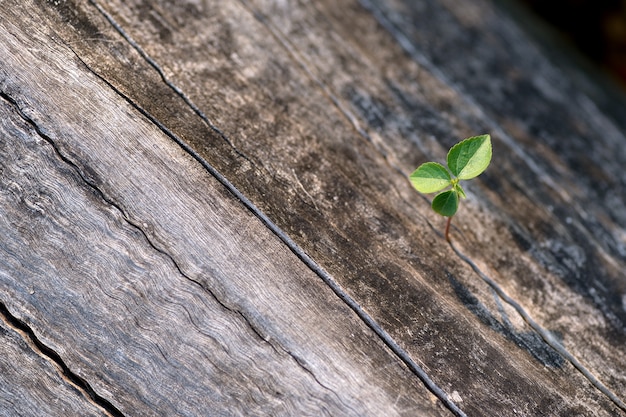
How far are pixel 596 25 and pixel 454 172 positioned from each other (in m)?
3.25

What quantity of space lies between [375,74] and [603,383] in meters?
1.17

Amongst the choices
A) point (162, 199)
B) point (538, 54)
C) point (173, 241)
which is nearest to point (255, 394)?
point (173, 241)

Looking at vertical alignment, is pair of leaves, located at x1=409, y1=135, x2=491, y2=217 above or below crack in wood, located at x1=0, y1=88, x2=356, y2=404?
above

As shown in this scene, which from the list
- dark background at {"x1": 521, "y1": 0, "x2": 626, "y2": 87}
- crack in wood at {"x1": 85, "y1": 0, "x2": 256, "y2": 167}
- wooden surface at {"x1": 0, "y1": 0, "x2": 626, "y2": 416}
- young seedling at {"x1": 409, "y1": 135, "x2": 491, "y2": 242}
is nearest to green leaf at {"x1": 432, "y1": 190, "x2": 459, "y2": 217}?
young seedling at {"x1": 409, "y1": 135, "x2": 491, "y2": 242}

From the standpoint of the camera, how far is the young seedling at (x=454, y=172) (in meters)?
1.34

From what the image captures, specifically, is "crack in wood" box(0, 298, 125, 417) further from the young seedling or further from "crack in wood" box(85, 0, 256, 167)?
the young seedling

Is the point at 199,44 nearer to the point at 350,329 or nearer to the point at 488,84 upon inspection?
the point at 350,329

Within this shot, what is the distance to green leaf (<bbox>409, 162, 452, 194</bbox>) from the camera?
1343 mm

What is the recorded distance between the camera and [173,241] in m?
A: 1.20

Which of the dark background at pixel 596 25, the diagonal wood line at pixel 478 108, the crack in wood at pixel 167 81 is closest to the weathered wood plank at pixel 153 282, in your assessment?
the crack in wood at pixel 167 81

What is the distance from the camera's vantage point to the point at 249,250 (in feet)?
4.01

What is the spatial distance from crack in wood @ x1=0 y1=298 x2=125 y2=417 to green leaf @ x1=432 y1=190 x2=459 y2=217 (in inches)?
35.3

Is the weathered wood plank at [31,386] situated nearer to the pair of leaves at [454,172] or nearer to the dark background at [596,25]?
the pair of leaves at [454,172]

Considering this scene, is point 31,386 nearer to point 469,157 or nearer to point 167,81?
point 167,81
